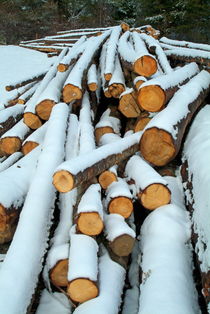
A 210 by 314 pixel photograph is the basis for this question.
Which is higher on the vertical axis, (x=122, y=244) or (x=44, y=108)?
(x=44, y=108)

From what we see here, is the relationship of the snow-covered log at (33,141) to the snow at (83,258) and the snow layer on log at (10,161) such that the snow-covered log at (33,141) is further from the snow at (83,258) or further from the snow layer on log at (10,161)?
the snow at (83,258)

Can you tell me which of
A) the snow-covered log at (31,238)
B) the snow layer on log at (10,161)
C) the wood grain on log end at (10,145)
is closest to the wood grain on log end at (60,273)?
the snow-covered log at (31,238)

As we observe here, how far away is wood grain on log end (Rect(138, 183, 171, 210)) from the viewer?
277cm

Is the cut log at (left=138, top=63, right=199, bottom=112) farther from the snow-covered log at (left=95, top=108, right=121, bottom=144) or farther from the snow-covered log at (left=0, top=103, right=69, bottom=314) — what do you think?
the snow-covered log at (left=0, top=103, right=69, bottom=314)

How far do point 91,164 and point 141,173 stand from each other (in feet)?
1.77

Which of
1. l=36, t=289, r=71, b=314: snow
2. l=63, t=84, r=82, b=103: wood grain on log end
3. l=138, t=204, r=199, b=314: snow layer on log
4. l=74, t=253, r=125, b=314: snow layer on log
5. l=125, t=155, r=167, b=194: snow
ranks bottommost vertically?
l=36, t=289, r=71, b=314: snow

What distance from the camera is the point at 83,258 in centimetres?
221

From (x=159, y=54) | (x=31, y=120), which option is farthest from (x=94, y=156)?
(x=159, y=54)

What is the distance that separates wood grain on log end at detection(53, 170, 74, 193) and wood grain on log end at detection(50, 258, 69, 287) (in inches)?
21.2

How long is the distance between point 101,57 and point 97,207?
4.50 metres

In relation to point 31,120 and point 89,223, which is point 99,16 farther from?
point 89,223

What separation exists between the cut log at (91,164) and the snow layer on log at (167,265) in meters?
0.64

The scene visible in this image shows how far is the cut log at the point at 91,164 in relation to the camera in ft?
8.04

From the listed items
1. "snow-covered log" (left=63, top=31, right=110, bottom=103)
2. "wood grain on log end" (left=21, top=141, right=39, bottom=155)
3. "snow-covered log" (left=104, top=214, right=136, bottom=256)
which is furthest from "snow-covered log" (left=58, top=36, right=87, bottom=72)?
"snow-covered log" (left=104, top=214, right=136, bottom=256)
